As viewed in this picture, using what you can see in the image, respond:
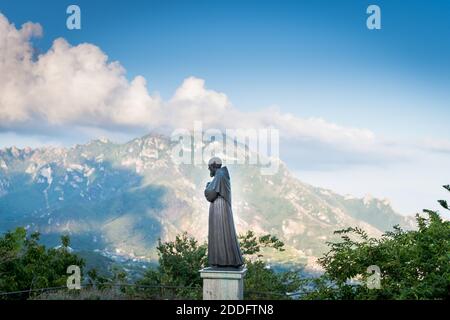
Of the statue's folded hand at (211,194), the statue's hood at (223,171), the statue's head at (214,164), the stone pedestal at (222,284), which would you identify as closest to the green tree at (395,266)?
the stone pedestal at (222,284)

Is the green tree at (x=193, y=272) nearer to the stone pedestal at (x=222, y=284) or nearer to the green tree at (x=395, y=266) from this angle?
the green tree at (x=395, y=266)

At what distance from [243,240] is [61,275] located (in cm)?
719

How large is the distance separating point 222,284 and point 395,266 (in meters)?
3.86

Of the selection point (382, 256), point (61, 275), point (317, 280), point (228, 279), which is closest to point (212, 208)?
point (228, 279)

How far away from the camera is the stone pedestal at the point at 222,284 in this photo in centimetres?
984

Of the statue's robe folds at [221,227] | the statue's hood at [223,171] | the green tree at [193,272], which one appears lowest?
the green tree at [193,272]

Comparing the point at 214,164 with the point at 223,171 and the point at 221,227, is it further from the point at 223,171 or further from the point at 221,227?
the point at 221,227

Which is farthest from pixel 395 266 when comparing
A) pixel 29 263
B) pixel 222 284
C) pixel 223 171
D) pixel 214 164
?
pixel 29 263

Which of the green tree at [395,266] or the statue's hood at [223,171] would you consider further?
the statue's hood at [223,171]

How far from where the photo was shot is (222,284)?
9898mm

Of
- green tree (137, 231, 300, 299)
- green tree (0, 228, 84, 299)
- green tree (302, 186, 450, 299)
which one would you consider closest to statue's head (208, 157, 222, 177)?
green tree (302, 186, 450, 299)

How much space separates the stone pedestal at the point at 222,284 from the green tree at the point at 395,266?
2360 millimetres
